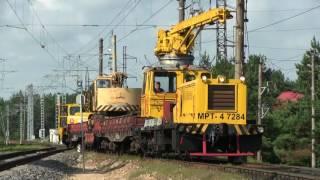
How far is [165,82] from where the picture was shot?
2417 cm

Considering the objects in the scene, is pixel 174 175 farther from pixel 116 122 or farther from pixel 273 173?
pixel 116 122

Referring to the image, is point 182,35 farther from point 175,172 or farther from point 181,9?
point 175,172

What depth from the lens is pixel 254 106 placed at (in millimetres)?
70000

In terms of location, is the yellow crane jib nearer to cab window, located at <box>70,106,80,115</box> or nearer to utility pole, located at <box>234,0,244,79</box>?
utility pole, located at <box>234,0,244,79</box>

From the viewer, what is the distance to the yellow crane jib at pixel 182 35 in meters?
24.8

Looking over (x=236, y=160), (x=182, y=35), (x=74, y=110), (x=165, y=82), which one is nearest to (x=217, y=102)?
(x=236, y=160)

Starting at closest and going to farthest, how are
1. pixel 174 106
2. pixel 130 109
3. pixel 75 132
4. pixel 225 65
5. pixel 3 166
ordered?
1. pixel 174 106
2. pixel 3 166
3. pixel 130 109
4. pixel 75 132
5. pixel 225 65

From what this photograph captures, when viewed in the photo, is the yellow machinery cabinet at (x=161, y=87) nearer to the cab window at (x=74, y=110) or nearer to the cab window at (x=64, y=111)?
the cab window at (x=74, y=110)

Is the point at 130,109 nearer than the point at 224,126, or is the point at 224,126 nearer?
the point at 224,126

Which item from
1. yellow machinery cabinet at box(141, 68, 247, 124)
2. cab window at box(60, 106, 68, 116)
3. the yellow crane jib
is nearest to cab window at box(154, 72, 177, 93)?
yellow machinery cabinet at box(141, 68, 247, 124)

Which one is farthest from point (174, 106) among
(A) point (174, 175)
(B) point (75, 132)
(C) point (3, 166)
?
(B) point (75, 132)

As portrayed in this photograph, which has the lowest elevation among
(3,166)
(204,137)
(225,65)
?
(3,166)

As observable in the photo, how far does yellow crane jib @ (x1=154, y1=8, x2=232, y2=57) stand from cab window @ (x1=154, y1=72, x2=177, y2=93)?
2.64 metres

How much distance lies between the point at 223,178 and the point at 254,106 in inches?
2157
